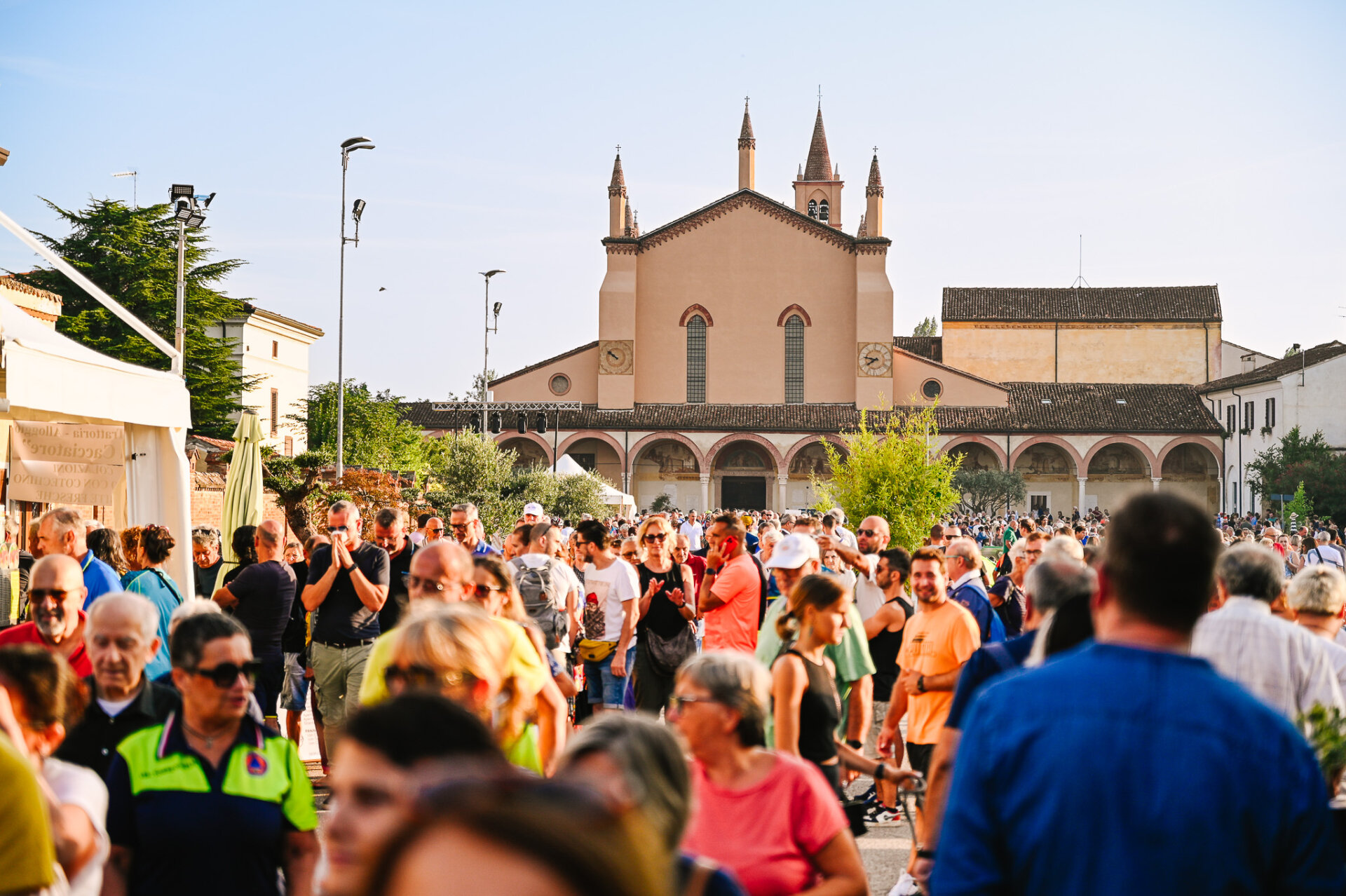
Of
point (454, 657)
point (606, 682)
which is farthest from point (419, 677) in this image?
point (606, 682)

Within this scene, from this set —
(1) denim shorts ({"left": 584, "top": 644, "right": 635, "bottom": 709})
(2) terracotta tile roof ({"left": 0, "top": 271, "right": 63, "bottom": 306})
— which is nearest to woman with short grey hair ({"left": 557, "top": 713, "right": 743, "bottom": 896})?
(1) denim shorts ({"left": 584, "top": 644, "right": 635, "bottom": 709})

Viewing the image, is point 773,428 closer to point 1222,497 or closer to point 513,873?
point 1222,497

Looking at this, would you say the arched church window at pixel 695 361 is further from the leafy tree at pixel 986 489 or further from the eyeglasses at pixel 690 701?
the eyeglasses at pixel 690 701

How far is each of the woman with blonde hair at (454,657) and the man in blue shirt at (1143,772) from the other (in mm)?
1393

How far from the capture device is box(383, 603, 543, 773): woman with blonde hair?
319 cm

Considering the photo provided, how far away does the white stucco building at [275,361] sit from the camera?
4719 centimetres

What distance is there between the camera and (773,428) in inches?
1992

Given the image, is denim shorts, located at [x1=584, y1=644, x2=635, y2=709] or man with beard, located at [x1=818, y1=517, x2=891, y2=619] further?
man with beard, located at [x1=818, y1=517, x2=891, y2=619]

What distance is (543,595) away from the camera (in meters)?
7.56

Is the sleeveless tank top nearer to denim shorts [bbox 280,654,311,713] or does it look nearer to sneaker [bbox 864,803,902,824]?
sneaker [bbox 864,803,902,824]

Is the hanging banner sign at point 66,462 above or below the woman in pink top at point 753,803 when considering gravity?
above

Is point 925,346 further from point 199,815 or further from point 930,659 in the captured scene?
point 199,815

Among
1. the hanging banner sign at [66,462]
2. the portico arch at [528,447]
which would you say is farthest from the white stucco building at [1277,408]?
the hanging banner sign at [66,462]

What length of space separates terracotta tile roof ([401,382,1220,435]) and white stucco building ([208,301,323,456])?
487 centimetres
